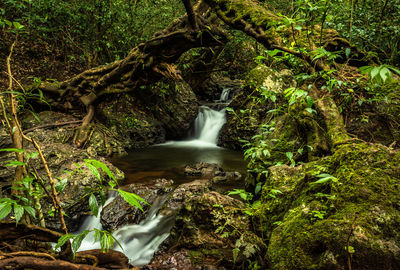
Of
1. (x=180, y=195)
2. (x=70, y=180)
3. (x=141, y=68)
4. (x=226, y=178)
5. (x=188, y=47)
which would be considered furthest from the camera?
(x=141, y=68)

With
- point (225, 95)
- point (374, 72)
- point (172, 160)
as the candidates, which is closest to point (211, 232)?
point (374, 72)

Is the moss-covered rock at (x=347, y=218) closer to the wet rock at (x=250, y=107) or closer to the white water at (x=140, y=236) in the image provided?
the white water at (x=140, y=236)

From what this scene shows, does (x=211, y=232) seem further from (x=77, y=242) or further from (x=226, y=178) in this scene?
(x=226, y=178)

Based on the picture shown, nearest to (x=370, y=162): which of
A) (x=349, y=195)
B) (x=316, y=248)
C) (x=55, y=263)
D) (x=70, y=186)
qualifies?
(x=349, y=195)

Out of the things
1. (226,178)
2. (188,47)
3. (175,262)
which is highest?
(188,47)

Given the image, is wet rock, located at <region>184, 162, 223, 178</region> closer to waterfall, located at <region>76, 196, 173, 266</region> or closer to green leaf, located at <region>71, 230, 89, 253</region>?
waterfall, located at <region>76, 196, 173, 266</region>

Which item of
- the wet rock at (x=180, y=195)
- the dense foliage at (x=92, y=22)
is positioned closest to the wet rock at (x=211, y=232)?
the wet rock at (x=180, y=195)

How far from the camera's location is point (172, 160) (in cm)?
736

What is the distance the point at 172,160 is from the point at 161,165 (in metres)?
0.68

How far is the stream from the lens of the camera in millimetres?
3395

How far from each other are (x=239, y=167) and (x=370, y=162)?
4.88 metres

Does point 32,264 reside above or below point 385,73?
below

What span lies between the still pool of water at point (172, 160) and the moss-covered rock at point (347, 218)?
3857mm

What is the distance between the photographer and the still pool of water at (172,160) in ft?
19.2
